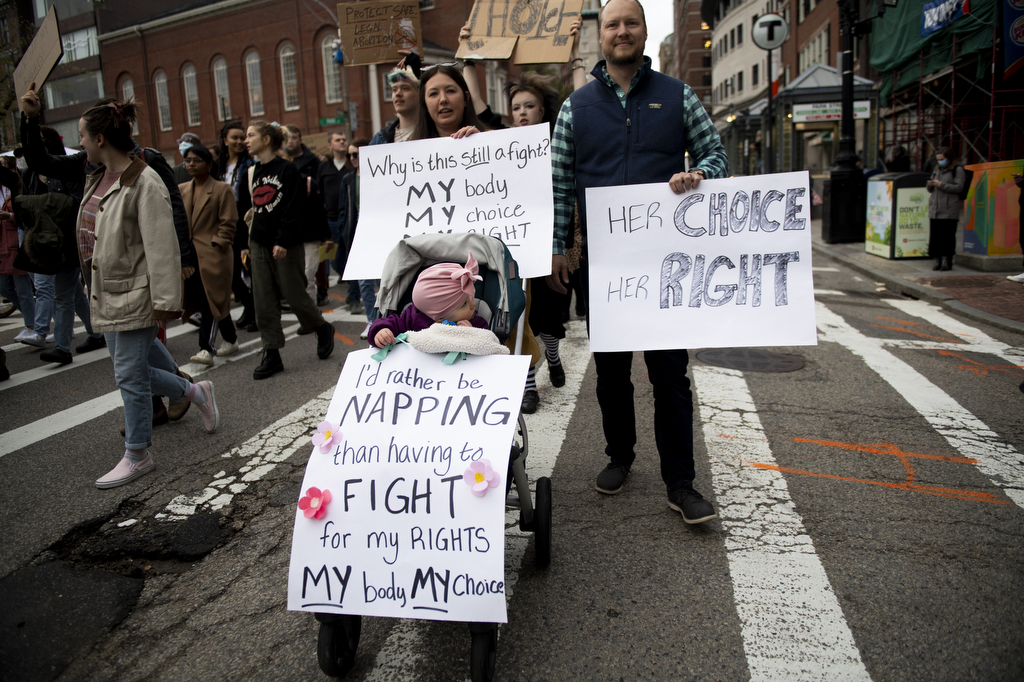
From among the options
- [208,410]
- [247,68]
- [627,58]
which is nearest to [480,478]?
[627,58]

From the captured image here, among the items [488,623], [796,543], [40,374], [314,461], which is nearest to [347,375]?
[314,461]

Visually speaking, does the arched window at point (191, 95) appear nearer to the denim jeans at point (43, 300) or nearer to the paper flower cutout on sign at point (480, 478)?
the denim jeans at point (43, 300)

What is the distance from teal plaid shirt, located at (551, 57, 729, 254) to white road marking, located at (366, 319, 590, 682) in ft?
4.36

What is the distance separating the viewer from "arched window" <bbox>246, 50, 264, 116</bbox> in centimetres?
4366

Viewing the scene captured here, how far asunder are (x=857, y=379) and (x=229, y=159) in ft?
25.5

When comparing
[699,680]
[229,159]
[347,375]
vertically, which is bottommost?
[699,680]

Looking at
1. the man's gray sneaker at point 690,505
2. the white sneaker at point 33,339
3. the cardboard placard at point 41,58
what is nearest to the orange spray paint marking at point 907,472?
the man's gray sneaker at point 690,505

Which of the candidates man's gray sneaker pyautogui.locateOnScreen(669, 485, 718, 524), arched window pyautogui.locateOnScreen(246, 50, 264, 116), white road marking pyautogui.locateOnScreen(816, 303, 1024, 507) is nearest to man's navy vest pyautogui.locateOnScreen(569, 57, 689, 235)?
man's gray sneaker pyautogui.locateOnScreen(669, 485, 718, 524)

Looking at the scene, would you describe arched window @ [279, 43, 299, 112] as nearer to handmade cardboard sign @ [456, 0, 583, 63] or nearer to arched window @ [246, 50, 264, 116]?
arched window @ [246, 50, 264, 116]

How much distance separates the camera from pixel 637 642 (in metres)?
2.36

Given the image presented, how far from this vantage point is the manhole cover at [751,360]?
5914 millimetres

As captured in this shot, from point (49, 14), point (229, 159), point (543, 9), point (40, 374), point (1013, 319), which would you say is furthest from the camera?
point (229, 159)

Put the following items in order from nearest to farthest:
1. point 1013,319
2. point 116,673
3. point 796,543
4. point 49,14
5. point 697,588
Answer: point 116,673 → point 697,588 → point 796,543 → point 49,14 → point 1013,319

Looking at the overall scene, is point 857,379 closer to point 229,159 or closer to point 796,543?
point 796,543
